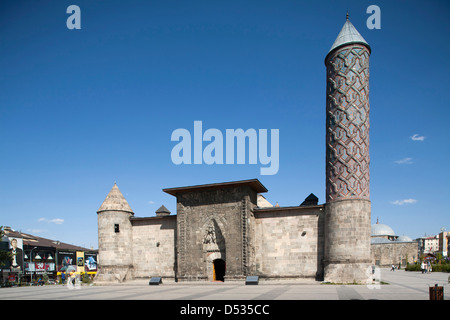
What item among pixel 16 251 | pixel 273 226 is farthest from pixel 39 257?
pixel 273 226

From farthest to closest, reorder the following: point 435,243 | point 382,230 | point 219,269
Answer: point 435,243, point 382,230, point 219,269

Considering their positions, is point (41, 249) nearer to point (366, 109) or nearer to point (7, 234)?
point (7, 234)

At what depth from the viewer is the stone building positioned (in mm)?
22641


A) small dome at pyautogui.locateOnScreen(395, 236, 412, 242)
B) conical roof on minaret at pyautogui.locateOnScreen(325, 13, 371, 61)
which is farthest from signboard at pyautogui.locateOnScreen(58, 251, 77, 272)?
small dome at pyautogui.locateOnScreen(395, 236, 412, 242)

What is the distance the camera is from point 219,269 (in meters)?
27.5

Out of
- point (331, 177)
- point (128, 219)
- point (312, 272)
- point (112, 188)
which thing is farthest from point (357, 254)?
point (112, 188)

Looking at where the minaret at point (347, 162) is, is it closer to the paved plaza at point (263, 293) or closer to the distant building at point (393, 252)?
the paved plaza at point (263, 293)

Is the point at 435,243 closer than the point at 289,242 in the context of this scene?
No

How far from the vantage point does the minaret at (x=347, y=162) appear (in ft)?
72.4

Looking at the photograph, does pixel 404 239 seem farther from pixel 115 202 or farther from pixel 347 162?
pixel 115 202

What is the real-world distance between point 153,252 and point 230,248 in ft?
27.4

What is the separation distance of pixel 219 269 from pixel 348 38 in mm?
21302

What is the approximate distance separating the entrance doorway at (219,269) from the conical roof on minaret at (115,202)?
33.3ft

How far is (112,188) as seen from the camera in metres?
31.4
